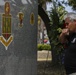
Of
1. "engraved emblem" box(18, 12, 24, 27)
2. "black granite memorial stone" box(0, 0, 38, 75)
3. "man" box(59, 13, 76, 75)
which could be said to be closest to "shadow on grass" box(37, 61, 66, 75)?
"black granite memorial stone" box(0, 0, 38, 75)

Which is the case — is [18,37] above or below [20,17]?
below

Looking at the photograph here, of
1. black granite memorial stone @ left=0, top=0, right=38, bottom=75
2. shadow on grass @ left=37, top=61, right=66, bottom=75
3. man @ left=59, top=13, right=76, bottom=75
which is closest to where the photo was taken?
man @ left=59, top=13, right=76, bottom=75

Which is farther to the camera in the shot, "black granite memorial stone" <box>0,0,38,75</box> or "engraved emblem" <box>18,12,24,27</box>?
"engraved emblem" <box>18,12,24,27</box>

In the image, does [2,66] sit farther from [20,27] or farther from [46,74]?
[46,74]

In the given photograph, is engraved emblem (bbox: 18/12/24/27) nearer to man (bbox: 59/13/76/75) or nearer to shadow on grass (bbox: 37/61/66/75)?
man (bbox: 59/13/76/75)

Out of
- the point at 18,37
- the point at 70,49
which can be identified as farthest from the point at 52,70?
the point at 70,49

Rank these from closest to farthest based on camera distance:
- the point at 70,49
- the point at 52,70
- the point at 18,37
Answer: the point at 70,49, the point at 18,37, the point at 52,70

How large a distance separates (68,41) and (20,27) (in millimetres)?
3109

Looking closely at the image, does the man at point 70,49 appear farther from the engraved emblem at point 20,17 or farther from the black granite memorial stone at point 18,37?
the engraved emblem at point 20,17

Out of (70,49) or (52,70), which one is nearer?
(70,49)

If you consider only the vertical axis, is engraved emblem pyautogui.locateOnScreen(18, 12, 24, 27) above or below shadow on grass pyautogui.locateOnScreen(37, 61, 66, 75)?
above

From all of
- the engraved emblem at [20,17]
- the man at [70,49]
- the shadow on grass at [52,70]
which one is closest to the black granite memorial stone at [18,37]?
the engraved emblem at [20,17]

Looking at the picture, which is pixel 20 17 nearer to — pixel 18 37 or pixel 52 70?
pixel 18 37

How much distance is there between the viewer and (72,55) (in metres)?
4.73
